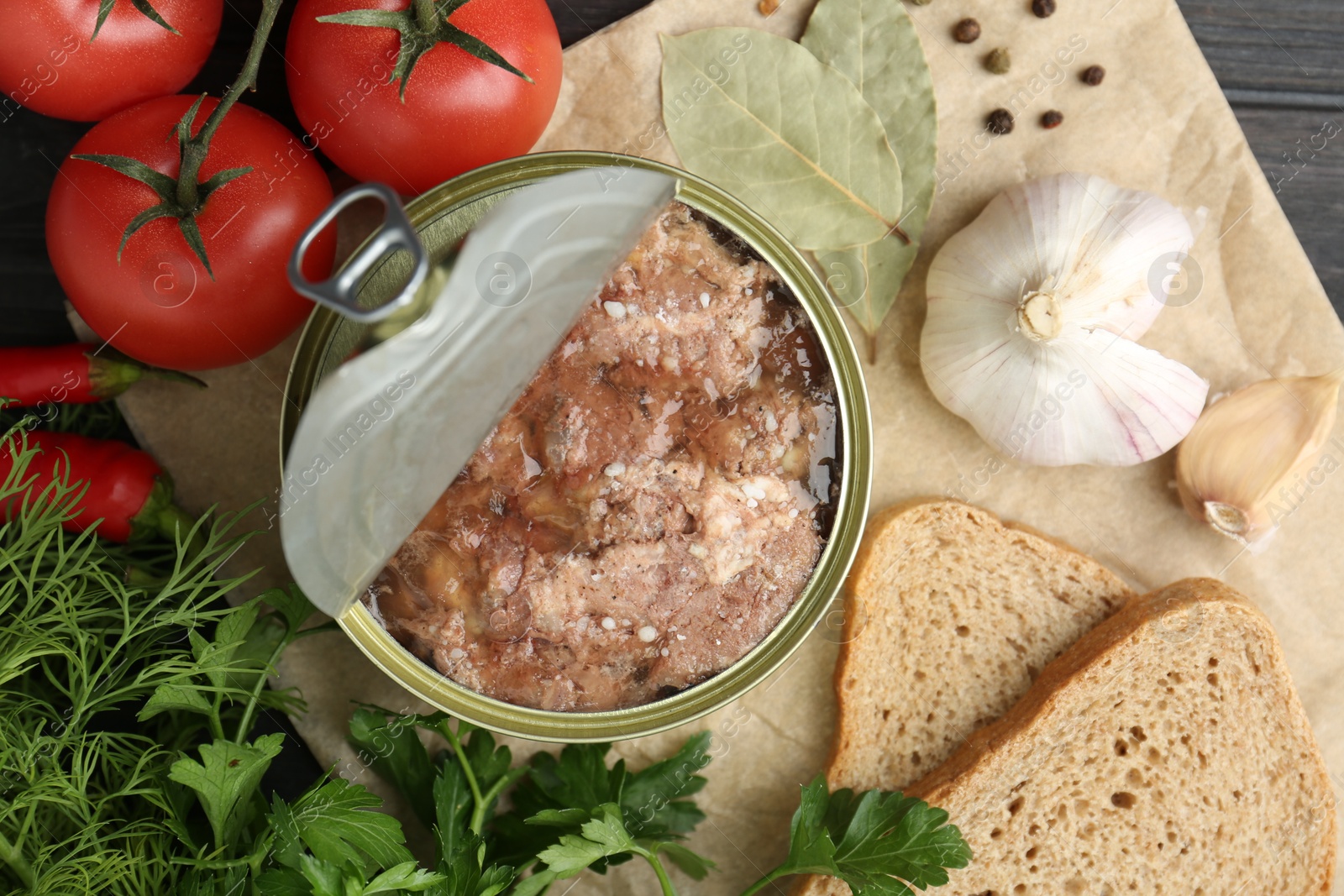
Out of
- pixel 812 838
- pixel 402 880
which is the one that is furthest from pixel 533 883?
pixel 812 838

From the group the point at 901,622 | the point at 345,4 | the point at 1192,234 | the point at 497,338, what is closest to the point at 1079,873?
the point at 901,622

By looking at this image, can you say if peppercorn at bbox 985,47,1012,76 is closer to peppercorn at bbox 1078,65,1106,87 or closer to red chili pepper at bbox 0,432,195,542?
peppercorn at bbox 1078,65,1106,87

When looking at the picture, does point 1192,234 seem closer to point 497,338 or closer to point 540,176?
point 540,176

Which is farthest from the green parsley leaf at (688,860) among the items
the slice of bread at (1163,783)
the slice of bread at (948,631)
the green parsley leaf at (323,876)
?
the green parsley leaf at (323,876)

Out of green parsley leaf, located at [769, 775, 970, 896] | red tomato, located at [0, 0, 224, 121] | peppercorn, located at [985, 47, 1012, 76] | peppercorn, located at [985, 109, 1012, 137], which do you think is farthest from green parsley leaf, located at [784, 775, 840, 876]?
red tomato, located at [0, 0, 224, 121]

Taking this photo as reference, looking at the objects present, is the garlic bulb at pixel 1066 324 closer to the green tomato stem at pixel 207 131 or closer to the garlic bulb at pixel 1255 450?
the garlic bulb at pixel 1255 450

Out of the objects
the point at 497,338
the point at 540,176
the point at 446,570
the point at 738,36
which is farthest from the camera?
the point at 738,36
